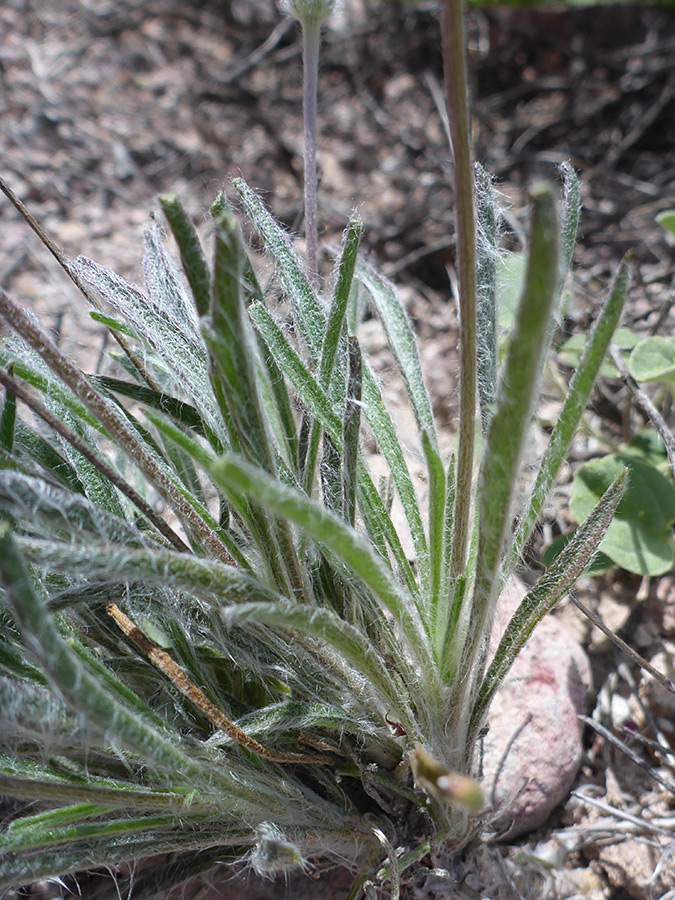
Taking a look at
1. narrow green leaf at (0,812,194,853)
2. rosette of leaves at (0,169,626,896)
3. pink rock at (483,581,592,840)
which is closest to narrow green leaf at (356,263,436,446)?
rosette of leaves at (0,169,626,896)

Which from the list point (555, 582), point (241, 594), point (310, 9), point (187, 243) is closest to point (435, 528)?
point (555, 582)

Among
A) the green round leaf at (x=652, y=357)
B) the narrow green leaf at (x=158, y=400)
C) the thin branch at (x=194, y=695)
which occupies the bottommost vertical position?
the thin branch at (x=194, y=695)

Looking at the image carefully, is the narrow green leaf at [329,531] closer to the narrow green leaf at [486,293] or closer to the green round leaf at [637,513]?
the narrow green leaf at [486,293]

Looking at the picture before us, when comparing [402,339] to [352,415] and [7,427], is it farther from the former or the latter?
[7,427]

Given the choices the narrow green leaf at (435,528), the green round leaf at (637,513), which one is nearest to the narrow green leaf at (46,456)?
the narrow green leaf at (435,528)

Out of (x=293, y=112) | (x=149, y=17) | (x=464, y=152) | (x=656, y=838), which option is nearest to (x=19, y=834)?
(x=464, y=152)

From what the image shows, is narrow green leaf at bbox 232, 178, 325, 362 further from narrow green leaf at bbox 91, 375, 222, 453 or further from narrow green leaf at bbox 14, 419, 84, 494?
narrow green leaf at bbox 14, 419, 84, 494
